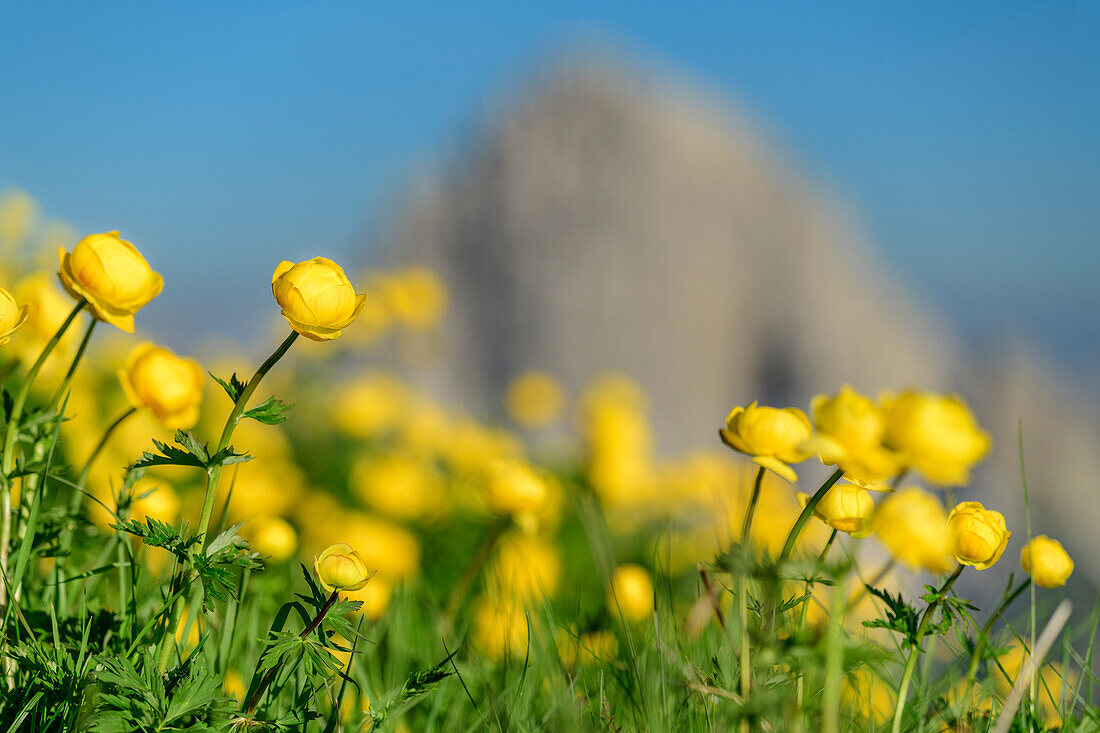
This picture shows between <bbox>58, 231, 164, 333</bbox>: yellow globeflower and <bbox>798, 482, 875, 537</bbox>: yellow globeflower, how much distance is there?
29.1 inches

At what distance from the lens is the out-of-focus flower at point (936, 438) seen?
0.65 metres

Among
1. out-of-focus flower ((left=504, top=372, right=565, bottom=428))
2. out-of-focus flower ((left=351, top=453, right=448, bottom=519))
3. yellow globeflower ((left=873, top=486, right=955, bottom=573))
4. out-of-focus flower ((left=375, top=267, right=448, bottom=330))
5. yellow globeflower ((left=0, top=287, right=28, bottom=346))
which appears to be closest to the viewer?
yellow globeflower ((left=873, top=486, right=955, bottom=573))

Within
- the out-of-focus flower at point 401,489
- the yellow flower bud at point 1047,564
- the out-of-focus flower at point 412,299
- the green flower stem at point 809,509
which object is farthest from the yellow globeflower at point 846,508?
the out-of-focus flower at point 412,299

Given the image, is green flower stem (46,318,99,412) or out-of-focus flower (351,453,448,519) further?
out-of-focus flower (351,453,448,519)

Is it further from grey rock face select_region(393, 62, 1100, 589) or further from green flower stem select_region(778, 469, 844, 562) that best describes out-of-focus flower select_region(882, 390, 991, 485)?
grey rock face select_region(393, 62, 1100, 589)

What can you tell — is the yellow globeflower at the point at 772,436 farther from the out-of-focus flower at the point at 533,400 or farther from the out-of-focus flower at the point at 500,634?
the out-of-focus flower at the point at 533,400

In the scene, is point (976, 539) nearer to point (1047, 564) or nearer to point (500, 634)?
point (1047, 564)

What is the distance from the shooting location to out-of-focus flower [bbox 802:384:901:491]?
68 cm

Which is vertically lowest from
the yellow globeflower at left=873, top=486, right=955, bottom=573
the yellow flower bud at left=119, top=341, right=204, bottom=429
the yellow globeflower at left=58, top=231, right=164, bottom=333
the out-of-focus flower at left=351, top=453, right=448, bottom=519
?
the out-of-focus flower at left=351, top=453, right=448, bottom=519

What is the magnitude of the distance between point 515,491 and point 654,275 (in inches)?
199

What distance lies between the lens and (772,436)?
0.84 m

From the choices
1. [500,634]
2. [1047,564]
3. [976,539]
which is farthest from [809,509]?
[500,634]

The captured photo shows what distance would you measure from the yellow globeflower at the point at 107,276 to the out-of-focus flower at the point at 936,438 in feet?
2.51

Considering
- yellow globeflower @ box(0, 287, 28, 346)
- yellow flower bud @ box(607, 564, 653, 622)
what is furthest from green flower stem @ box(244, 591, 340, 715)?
yellow flower bud @ box(607, 564, 653, 622)
